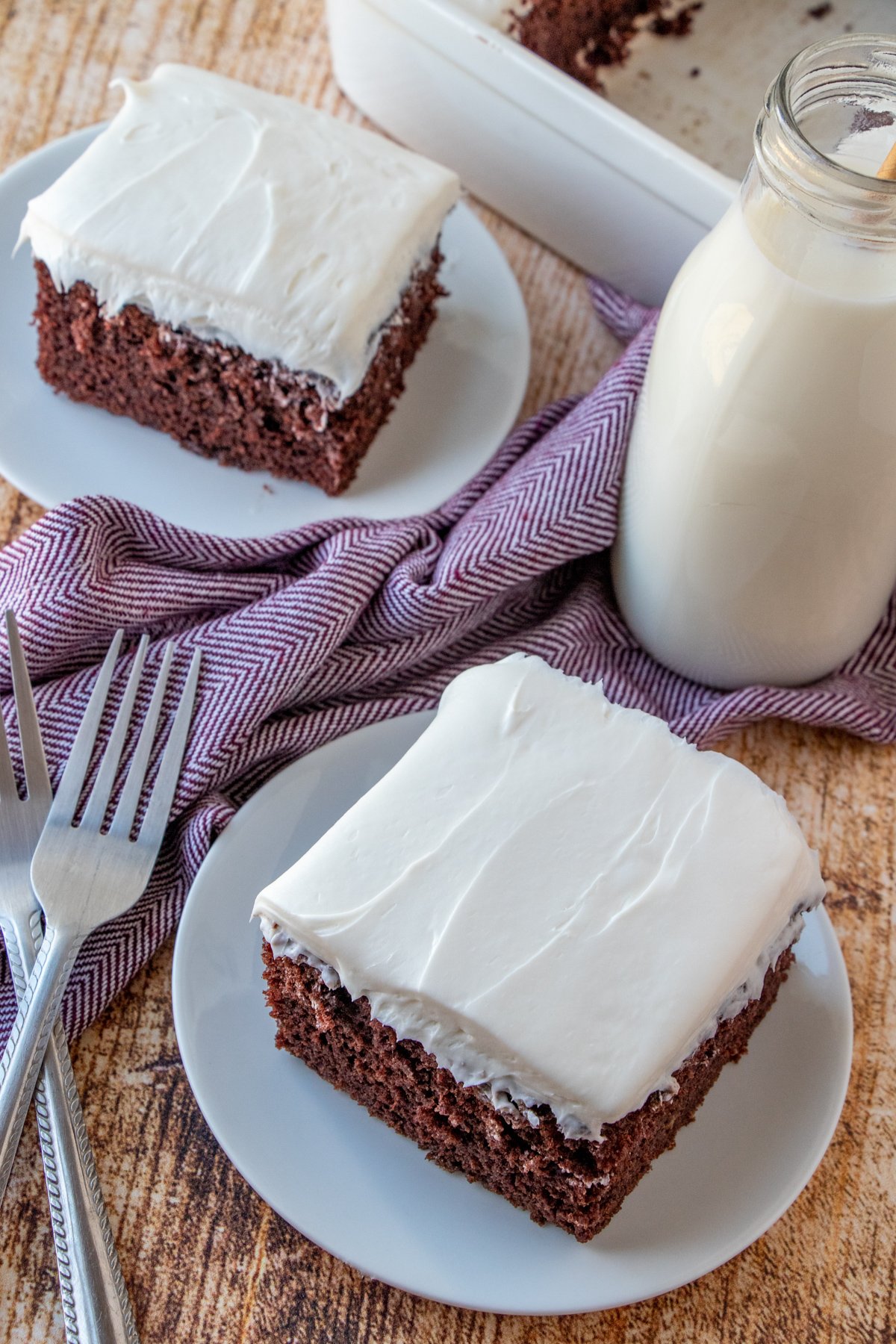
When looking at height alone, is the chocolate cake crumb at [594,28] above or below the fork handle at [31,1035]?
above

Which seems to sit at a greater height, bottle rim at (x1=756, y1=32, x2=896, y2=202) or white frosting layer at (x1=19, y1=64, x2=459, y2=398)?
bottle rim at (x1=756, y1=32, x2=896, y2=202)

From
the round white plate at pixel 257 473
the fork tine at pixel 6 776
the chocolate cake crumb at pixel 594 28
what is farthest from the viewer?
the chocolate cake crumb at pixel 594 28

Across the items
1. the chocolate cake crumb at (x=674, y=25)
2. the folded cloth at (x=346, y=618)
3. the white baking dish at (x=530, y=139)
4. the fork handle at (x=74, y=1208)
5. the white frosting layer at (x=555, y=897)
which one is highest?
the chocolate cake crumb at (x=674, y=25)

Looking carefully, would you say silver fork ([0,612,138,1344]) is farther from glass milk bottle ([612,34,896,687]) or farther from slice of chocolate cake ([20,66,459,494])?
glass milk bottle ([612,34,896,687])

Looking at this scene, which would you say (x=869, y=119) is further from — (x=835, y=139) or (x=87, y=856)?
(x=87, y=856)

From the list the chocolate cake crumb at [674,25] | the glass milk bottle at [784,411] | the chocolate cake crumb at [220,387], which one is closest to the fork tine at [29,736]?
the chocolate cake crumb at [220,387]

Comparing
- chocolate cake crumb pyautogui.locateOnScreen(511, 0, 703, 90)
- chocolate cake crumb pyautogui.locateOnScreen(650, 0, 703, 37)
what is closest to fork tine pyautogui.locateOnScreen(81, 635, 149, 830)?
chocolate cake crumb pyautogui.locateOnScreen(511, 0, 703, 90)

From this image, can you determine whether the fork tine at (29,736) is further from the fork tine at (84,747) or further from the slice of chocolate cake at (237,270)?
the slice of chocolate cake at (237,270)
